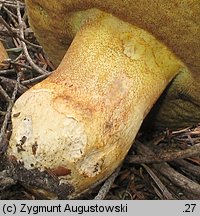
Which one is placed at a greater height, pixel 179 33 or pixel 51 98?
pixel 179 33

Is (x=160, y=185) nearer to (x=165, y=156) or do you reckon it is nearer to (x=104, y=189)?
(x=165, y=156)

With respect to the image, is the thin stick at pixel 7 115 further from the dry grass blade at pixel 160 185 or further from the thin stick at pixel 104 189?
the dry grass blade at pixel 160 185

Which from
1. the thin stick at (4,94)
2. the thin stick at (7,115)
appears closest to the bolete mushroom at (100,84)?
the thin stick at (7,115)

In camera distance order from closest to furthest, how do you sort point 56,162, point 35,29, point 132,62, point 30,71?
1. point 56,162
2. point 132,62
3. point 35,29
4. point 30,71

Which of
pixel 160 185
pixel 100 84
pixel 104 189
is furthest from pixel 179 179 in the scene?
pixel 100 84

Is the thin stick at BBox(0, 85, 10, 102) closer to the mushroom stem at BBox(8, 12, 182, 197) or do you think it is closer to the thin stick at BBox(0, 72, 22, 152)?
the thin stick at BBox(0, 72, 22, 152)

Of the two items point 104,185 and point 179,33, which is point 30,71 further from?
point 179,33

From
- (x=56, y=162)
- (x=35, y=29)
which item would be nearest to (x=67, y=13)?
(x=35, y=29)

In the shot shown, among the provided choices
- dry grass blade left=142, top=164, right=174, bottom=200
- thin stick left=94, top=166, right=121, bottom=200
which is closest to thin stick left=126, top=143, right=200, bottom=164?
dry grass blade left=142, top=164, right=174, bottom=200
